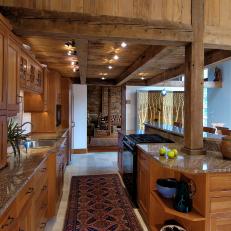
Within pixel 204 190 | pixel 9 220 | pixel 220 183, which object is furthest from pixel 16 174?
pixel 220 183

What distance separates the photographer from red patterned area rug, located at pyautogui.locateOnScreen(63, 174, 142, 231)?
108 inches

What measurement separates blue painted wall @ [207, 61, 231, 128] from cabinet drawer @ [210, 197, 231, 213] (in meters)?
6.28

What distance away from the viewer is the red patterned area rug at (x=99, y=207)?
2756 millimetres

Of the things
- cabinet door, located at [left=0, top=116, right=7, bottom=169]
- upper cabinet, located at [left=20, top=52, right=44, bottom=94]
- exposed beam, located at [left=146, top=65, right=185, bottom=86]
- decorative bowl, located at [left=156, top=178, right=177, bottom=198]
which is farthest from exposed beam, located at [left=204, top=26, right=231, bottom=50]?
cabinet door, located at [left=0, top=116, right=7, bottom=169]

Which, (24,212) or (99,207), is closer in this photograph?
(24,212)

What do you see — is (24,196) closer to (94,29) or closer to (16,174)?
(16,174)

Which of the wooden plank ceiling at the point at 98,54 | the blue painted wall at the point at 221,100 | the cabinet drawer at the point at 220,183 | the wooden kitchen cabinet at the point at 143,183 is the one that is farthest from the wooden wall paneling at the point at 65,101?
the blue painted wall at the point at 221,100

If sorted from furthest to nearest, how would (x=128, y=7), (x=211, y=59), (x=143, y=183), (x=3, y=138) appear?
(x=211, y=59), (x=143, y=183), (x=128, y=7), (x=3, y=138)

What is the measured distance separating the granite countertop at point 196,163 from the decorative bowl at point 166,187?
329 millimetres

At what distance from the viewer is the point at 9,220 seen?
1.30 m

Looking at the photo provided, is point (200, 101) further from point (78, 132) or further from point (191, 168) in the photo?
point (78, 132)

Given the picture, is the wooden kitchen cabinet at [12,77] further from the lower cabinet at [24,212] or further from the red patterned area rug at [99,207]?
the red patterned area rug at [99,207]

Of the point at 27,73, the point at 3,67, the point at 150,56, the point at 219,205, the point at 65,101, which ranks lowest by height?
the point at 219,205

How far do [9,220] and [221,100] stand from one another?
794cm
